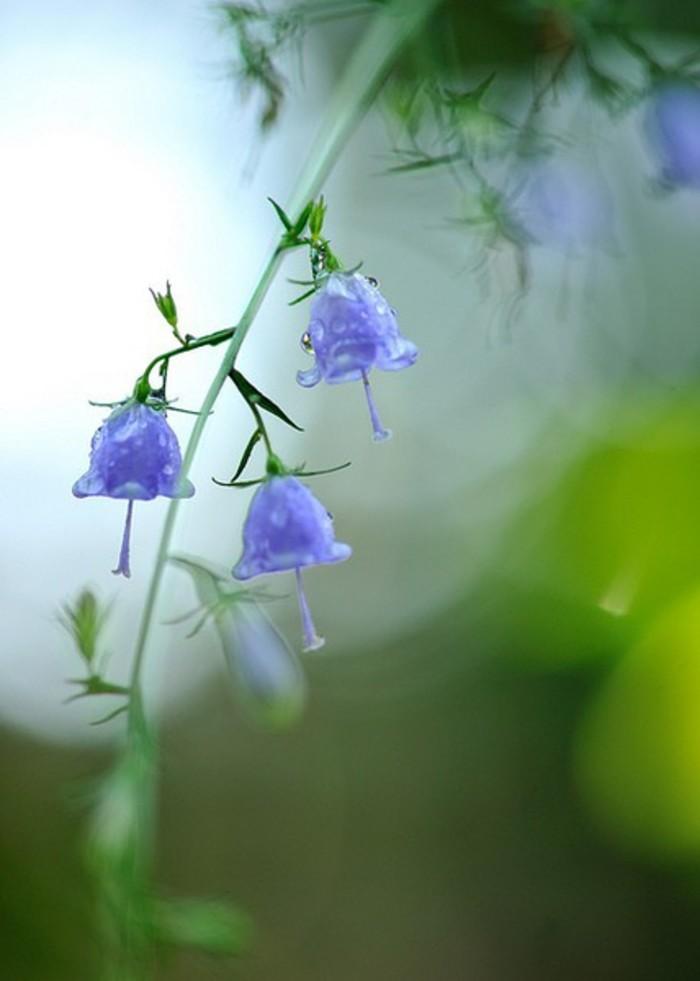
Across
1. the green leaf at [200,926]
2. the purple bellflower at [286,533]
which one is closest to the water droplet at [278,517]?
the purple bellflower at [286,533]

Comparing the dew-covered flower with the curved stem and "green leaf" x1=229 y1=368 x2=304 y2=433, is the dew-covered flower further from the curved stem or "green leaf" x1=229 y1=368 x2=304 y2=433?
"green leaf" x1=229 y1=368 x2=304 y2=433

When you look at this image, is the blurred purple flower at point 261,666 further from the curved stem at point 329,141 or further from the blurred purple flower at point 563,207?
the blurred purple flower at point 563,207

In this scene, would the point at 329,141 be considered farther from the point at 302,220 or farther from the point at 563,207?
the point at 563,207

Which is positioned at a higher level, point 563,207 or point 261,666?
point 563,207

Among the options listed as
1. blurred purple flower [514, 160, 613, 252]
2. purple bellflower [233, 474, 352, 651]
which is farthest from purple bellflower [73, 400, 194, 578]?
blurred purple flower [514, 160, 613, 252]

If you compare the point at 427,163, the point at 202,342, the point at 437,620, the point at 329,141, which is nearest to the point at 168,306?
the point at 202,342
